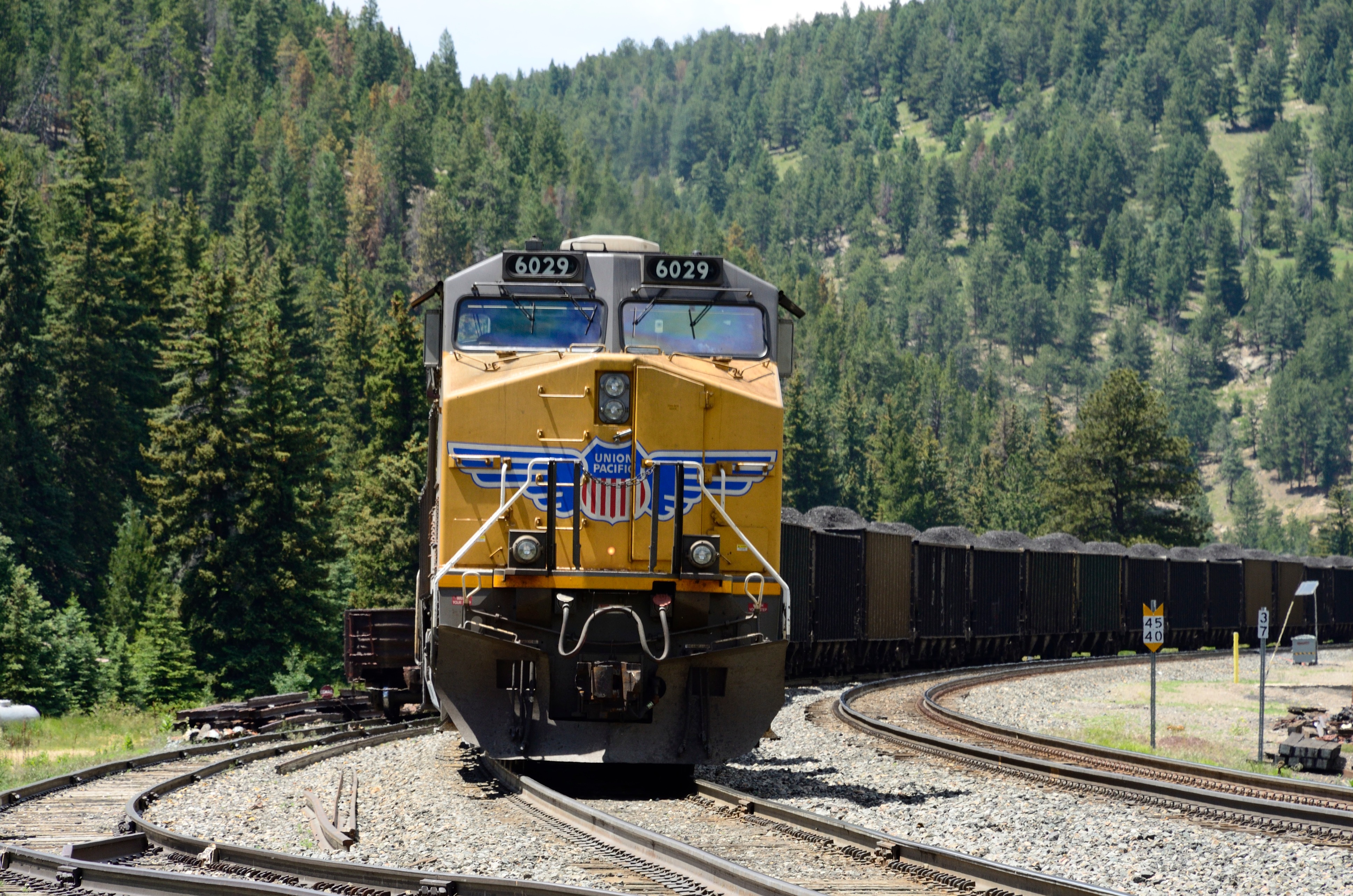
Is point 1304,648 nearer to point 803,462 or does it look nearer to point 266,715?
point 266,715

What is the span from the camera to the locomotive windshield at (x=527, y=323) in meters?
13.2

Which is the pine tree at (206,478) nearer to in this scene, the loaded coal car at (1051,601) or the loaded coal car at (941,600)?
the loaded coal car at (941,600)

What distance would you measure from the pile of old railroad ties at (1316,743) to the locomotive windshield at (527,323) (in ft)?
33.7

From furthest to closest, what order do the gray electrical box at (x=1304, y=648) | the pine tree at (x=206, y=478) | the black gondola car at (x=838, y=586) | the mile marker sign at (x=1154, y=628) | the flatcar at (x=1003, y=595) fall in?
1. the pine tree at (x=206, y=478)
2. the flatcar at (x=1003, y=595)
3. the black gondola car at (x=838, y=586)
4. the gray electrical box at (x=1304, y=648)
5. the mile marker sign at (x=1154, y=628)

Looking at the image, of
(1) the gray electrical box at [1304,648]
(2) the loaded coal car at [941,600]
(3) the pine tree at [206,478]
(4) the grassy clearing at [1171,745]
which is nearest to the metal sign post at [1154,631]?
(4) the grassy clearing at [1171,745]

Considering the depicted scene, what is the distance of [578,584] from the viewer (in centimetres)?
1236

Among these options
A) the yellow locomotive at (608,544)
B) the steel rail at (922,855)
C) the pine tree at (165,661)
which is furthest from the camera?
the pine tree at (165,661)

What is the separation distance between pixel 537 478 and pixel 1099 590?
115 feet

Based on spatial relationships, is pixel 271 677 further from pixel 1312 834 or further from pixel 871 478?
pixel 871 478

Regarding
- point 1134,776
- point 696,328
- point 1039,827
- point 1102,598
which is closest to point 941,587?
point 1102,598

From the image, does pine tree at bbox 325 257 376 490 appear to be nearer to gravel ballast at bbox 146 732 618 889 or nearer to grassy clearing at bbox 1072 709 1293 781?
grassy clearing at bbox 1072 709 1293 781

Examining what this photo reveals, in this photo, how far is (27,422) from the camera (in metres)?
57.5

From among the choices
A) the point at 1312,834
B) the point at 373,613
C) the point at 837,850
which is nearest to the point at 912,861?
the point at 837,850

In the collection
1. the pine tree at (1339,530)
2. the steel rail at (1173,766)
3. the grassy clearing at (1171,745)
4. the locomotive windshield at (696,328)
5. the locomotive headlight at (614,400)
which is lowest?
the grassy clearing at (1171,745)
